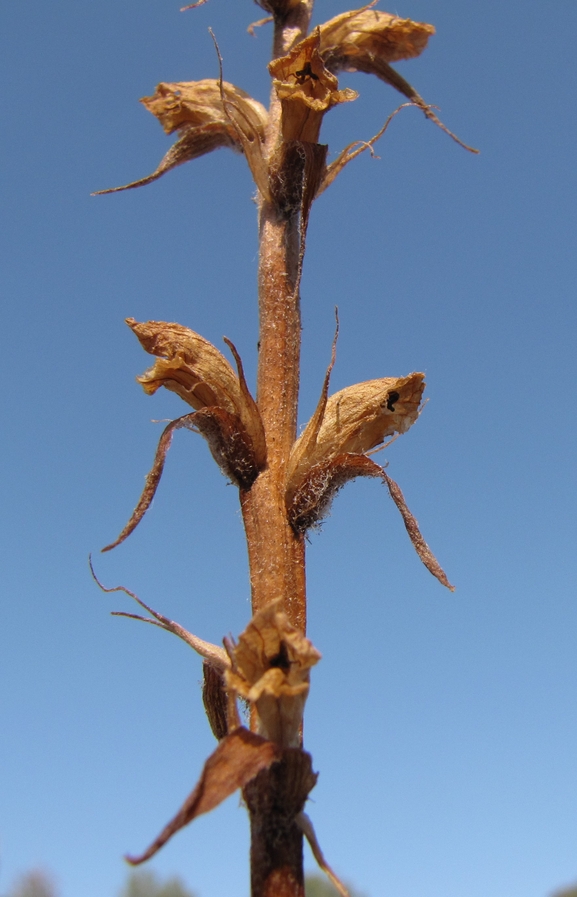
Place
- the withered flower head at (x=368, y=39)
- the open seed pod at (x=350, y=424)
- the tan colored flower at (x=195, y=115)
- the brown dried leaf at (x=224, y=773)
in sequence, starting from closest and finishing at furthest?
the brown dried leaf at (x=224, y=773) → the open seed pod at (x=350, y=424) → the tan colored flower at (x=195, y=115) → the withered flower head at (x=368, y=39)

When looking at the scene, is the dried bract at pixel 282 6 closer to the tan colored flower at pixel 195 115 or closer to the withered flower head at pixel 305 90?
the tan colored flower at pixel 195 115

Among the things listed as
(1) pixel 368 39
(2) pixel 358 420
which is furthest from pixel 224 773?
(1) pixel 368 39

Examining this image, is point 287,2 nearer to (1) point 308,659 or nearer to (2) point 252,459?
(2) point 252,459

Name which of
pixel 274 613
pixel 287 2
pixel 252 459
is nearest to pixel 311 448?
pixel 252 459

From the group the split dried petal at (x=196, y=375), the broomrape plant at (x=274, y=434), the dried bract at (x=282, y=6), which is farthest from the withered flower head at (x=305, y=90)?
the split dried petal at (x=196, y=375)

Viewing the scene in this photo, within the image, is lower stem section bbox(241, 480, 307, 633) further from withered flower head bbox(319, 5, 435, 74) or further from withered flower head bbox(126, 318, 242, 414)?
withered flower head bbox(319, 5, 435, 74)

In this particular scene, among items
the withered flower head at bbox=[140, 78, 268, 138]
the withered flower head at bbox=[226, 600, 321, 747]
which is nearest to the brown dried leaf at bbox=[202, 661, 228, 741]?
the withered flower head at bbox=[226, 600, 321, 747]
